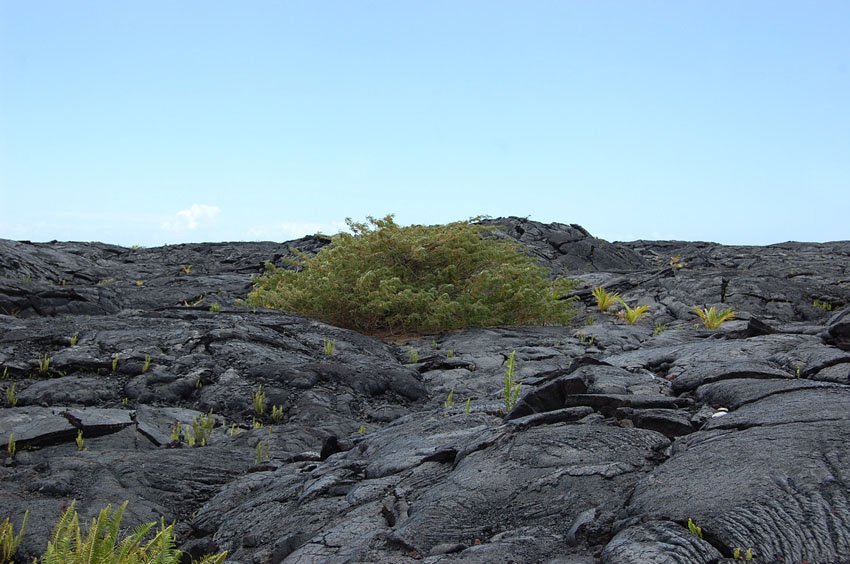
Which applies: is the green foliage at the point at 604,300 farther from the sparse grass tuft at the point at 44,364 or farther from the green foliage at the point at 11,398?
the green foliage at the point at 11,398

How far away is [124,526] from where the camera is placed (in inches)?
199

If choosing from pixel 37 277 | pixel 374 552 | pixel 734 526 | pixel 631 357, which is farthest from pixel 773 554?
pixel 37 277

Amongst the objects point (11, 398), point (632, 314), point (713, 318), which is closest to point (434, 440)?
point (11, 398)

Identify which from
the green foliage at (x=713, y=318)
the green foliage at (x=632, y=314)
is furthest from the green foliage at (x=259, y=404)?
the green foliage at (x=632, y=314)

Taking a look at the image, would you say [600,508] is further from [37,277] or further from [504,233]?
[504,233]

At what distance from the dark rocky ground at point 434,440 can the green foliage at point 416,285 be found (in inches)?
27.5

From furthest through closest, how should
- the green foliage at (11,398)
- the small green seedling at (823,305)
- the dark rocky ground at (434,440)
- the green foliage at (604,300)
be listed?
1. the small green seedling at (823,305)
2. the green foliage at (604,300)
3. the green foliage at (11,398)
4. the dark rocky ground at (434,440)

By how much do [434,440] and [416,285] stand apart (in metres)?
8.83

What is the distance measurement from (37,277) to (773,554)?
73.3 feet

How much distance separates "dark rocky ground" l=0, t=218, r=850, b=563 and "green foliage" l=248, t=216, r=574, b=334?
2.29ft

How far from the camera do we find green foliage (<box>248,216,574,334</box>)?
41.9 feet

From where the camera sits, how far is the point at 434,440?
5512 millimetres

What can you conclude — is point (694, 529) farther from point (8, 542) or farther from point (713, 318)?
point (713, 318)

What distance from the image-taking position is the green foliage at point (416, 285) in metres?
12.8
